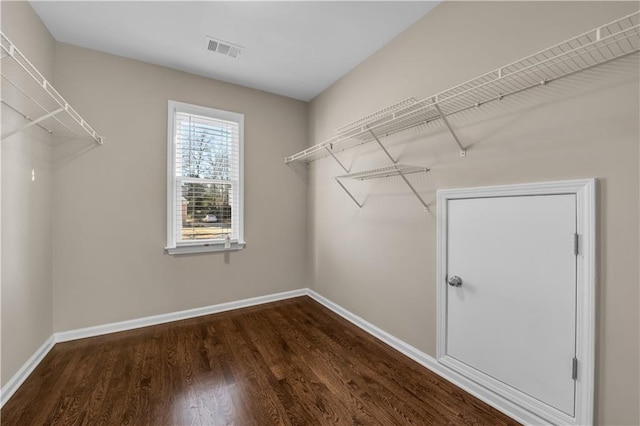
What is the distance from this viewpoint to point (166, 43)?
252 cm

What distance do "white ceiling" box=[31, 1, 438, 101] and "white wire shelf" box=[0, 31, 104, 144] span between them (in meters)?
0.84

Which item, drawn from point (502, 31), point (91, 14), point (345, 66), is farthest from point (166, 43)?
point (502, 31)

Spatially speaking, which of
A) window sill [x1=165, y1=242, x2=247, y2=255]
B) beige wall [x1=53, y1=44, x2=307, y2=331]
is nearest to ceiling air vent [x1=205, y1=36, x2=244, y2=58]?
beige wall [x1=53, y1=44, x2=307, y2=331]

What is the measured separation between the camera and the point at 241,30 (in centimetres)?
233

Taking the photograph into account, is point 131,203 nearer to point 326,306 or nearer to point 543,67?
point 326,306

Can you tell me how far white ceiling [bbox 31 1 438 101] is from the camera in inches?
81.5

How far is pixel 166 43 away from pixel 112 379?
9.54 feet

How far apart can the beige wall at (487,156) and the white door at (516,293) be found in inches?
4.9

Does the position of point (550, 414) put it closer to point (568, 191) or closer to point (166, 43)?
point (568, 191)

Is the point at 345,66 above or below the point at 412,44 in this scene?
above

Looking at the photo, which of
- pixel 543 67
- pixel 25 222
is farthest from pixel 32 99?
pixel 543 67

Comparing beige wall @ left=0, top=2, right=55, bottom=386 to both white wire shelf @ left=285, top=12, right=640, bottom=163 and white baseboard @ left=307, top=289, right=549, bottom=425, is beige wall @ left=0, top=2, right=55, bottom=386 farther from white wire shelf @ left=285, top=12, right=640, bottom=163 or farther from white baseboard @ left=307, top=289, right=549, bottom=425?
white baseboard @ left=307, top=289, right=549, bottom=425

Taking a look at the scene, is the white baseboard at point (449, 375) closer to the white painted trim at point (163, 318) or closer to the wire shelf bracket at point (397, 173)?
the white painted trim at point (163, 318)

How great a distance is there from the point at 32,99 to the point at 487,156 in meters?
2.92
